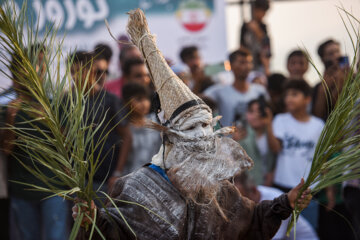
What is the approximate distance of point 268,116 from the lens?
633 cm

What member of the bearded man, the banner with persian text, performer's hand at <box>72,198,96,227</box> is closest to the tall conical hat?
the bearded man

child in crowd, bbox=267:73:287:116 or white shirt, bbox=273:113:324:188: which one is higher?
child in crowd, bbox=267:73:287:116

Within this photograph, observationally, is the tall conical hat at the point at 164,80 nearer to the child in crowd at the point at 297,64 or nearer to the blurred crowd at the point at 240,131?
the blurred crowd at the point at 240,131

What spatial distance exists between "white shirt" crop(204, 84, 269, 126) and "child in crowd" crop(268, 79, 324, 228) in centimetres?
41

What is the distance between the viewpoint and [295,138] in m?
6.18

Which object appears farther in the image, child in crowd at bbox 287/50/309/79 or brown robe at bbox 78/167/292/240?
child in crowd at bbox 287/50/309/79

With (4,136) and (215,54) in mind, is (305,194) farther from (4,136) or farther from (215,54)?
(215,54)

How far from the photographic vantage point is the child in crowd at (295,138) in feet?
20.0

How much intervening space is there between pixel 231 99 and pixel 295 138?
0.86 metres

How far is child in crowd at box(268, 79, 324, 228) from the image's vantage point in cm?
611

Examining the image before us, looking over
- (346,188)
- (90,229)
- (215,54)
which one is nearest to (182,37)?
(215,54)

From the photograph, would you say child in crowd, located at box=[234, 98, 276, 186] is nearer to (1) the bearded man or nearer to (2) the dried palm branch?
(1) the bearded man

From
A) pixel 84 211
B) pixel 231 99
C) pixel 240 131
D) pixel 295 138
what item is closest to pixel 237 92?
pixel 231 99

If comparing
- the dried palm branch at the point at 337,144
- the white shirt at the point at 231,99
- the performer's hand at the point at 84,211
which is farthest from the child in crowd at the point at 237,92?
the performer's hand at the point at 84,211
